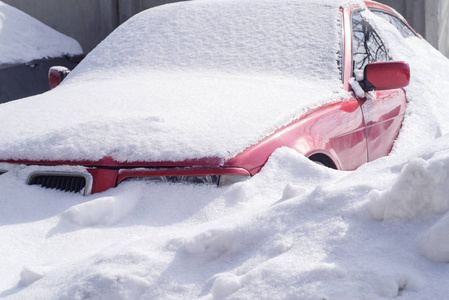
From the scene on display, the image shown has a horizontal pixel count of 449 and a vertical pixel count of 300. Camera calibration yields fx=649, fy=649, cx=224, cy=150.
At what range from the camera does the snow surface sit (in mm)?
1729

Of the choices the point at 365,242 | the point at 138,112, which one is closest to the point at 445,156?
the point at 365,242

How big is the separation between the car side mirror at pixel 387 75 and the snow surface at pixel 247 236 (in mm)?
1071

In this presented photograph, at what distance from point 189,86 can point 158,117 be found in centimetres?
56

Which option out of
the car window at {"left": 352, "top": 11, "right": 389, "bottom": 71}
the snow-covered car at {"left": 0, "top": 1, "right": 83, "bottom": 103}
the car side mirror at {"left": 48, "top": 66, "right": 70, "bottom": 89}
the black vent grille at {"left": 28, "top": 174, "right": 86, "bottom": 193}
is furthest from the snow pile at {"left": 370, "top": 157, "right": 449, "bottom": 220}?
the snow-covered car at {"left": 0, "top": 1, "right": 83, "bottom": 103}

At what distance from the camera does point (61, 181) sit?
107 inches

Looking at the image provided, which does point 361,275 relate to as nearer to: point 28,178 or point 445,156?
point 445,156

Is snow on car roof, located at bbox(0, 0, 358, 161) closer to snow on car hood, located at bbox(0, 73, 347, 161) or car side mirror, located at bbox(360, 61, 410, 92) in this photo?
snow on car hood, located at bbox(0, 73, 347, 161)

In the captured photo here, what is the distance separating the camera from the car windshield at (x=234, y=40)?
3594mm

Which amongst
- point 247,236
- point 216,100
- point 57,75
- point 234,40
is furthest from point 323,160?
point 57,75

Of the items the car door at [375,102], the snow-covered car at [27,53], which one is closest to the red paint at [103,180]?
the car door at [375,102]

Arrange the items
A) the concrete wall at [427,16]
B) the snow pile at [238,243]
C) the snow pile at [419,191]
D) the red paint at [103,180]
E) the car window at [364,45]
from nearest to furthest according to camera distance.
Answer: the snow pile at [238,243]
the snow pile at [419,191]
the red paint at [103,180]
the car window at [364,45]
the concrete wall at [427,16]

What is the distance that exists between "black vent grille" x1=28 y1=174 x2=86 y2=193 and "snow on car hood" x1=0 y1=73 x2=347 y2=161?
80mm

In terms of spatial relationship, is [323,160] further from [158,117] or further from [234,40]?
[234,40]

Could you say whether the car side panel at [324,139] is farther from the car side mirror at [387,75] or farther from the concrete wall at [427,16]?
the concrete wall at [427,16]
